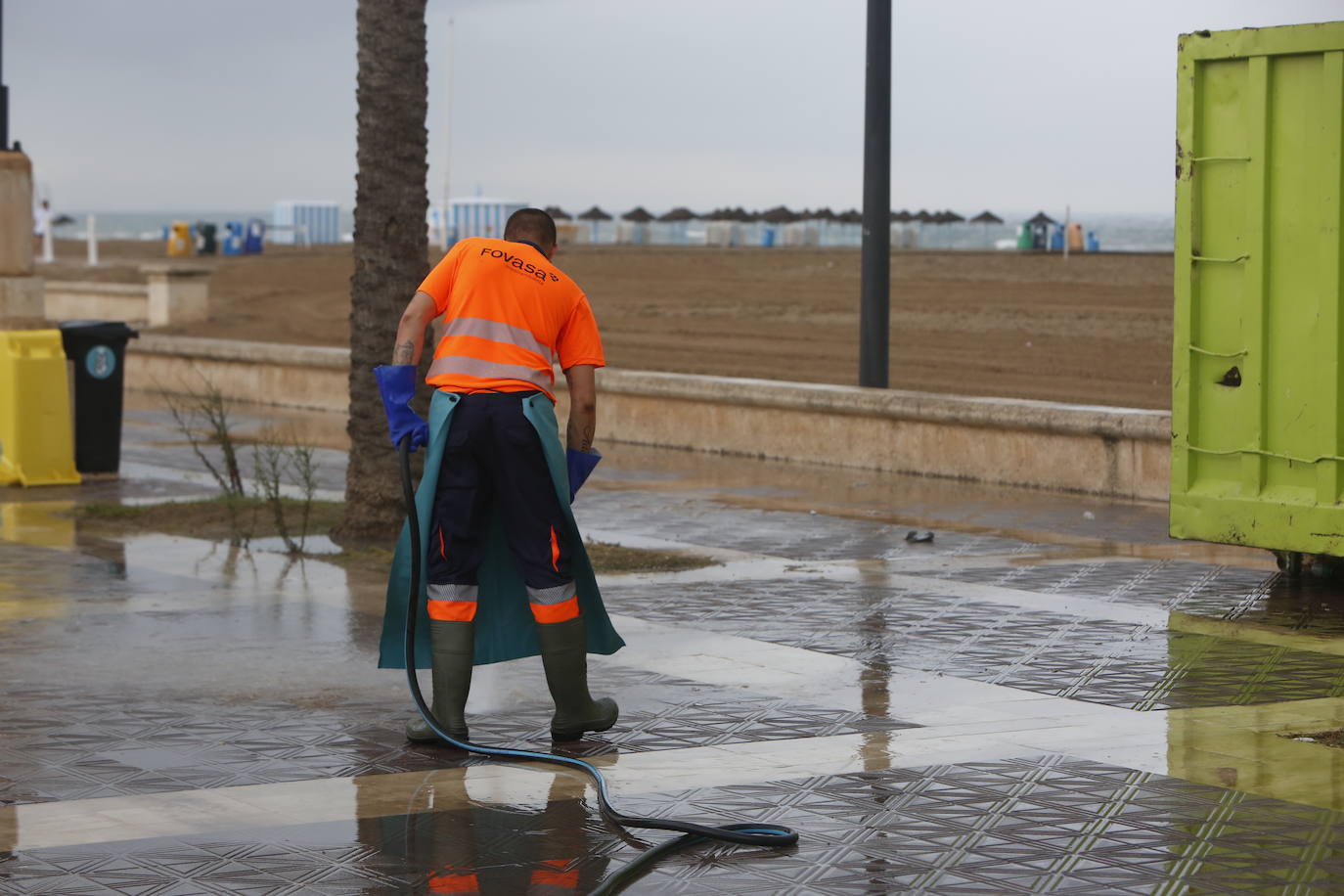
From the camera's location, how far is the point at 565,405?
17.8 m

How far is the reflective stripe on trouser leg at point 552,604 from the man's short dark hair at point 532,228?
1206 mm

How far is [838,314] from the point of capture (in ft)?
108

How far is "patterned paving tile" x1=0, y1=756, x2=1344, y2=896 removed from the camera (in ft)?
16.5

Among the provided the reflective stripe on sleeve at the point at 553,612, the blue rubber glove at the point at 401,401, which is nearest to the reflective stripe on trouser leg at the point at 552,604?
the reflective stripe on sleeve at the point at 553,612

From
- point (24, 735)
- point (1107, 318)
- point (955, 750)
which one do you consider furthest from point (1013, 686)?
point (1107, 318)

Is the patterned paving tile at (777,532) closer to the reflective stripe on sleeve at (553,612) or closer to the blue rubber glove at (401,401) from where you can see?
the reflective stripe on sleeve at (553,612)

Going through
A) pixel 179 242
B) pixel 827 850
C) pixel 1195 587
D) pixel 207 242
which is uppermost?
pixel 207 242

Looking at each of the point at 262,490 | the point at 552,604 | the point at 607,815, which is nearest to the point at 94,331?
the point at 262,490

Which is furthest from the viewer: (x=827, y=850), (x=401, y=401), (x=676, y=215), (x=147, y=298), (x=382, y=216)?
(x=676, y=215)

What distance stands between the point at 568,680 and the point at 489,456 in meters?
0.80

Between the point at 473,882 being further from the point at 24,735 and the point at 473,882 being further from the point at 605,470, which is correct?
the point at 605,470

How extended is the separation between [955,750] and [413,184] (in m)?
6.12

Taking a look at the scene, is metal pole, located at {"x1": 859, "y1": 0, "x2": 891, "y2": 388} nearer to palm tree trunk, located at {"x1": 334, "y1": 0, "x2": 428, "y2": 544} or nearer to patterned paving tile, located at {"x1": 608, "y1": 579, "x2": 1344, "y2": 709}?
palm tree trunk, located at {"x1": 334, "y1": 0, "x2": 428, "y2": 544}

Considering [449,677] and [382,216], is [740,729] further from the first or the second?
[382,216]
